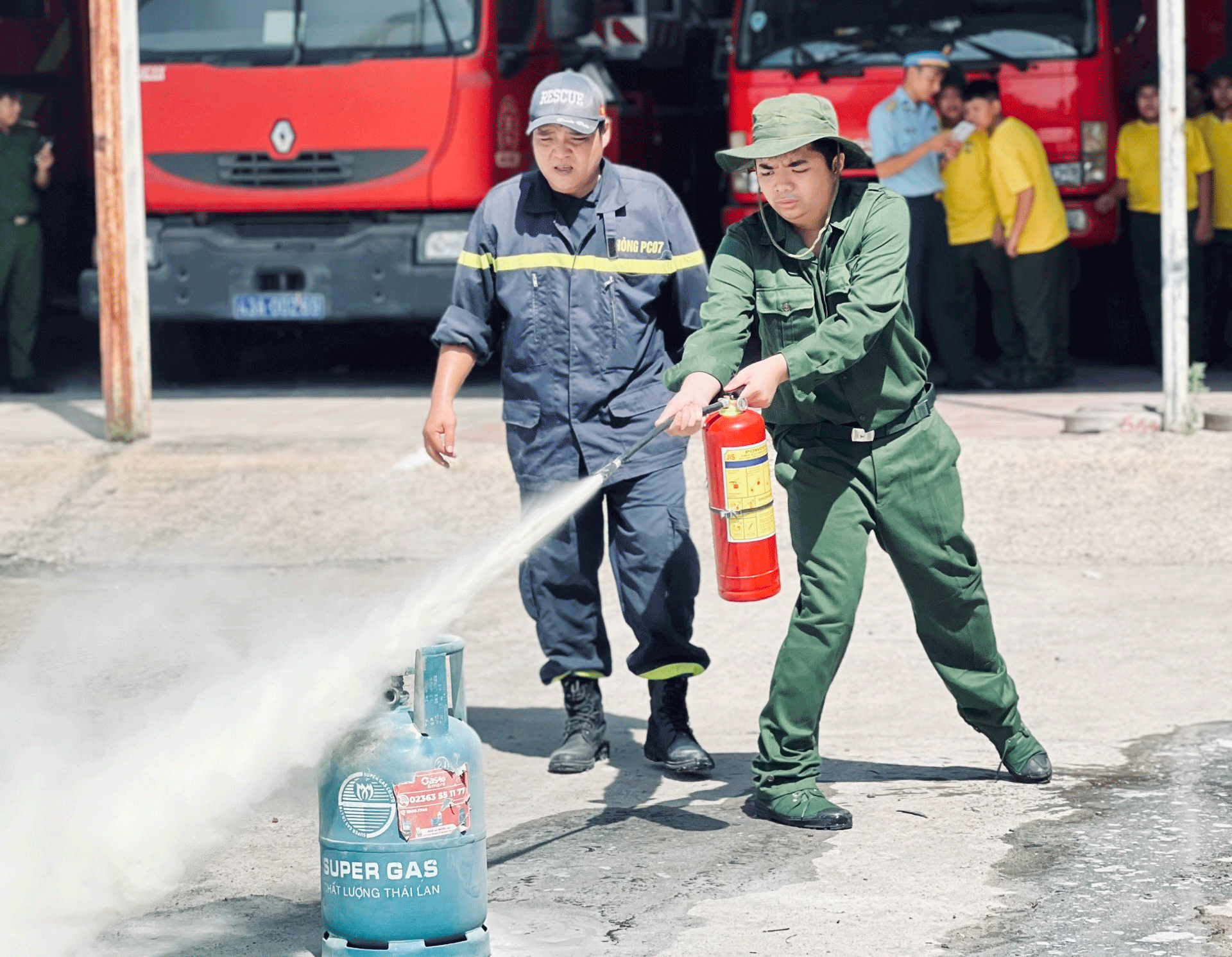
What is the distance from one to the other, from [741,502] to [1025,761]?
47.0 inches

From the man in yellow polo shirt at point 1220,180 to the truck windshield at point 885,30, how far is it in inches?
40.8

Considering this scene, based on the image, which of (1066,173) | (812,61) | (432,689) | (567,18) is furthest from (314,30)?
(432,689)

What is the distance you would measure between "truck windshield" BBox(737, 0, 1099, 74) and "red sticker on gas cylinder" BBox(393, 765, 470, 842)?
8.49 metres

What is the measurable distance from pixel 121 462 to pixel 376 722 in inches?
242

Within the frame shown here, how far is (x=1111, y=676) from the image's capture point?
6.71 m

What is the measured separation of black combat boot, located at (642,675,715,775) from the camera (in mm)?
5715

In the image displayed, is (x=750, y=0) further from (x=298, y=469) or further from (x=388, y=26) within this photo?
(x=298, y=469)

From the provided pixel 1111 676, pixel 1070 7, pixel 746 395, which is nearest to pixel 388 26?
pixel 1070 7

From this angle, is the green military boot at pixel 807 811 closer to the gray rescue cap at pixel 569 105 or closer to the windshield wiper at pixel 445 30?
the gray rescue cap at pixel 569 105

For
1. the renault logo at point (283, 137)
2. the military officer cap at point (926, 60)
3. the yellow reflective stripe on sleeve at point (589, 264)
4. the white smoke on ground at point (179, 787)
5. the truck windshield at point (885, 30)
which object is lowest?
the white smoke on ground at point (179, 787)

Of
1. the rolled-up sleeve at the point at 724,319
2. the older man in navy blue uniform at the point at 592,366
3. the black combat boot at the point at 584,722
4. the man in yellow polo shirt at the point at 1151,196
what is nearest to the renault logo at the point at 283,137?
the man in yellow polo shirt at the point at 1151,196

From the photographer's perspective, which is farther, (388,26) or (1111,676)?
(388,26)

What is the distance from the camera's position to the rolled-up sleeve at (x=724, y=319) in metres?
4.95

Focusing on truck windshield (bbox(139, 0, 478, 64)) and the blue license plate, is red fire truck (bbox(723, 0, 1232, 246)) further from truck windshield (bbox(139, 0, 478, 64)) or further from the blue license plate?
the blue license plate
